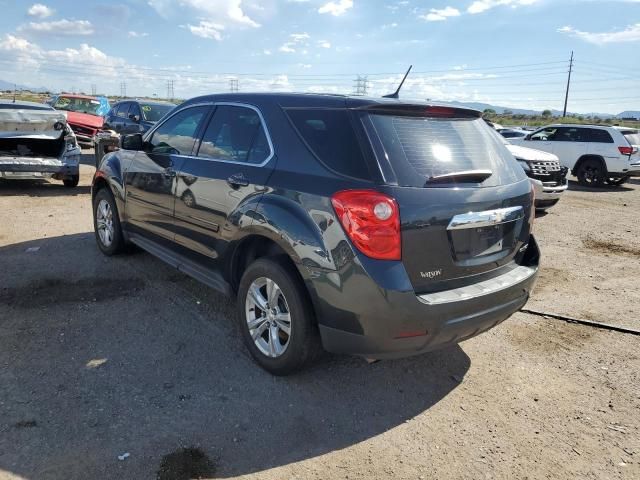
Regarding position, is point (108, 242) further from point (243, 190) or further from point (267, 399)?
point (267, 399)

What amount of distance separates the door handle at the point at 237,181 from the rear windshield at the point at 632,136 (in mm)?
14325

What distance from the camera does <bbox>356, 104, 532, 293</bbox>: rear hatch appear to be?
108 inches

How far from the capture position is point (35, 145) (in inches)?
371

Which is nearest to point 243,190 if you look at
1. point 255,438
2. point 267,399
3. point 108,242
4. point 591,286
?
point 267,399

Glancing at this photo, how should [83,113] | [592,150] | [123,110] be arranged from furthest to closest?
[83,113] → [592,150] → [123,110]

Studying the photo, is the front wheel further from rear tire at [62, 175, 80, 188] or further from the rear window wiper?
rear tire at [62, 175, 80, 188]

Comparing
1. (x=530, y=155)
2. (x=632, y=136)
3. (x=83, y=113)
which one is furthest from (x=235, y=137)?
(x=83, y=113)

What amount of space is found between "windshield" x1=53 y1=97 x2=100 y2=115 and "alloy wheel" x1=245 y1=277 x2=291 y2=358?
17132mm

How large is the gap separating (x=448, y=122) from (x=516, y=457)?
2033mm

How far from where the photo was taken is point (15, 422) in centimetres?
272

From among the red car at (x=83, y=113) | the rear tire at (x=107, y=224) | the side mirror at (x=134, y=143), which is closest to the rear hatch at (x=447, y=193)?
the side mirror at (x=134, y=143)

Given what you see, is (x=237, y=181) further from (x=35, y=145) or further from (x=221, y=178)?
(x=35, y=145)

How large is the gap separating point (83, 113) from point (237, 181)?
16.1m

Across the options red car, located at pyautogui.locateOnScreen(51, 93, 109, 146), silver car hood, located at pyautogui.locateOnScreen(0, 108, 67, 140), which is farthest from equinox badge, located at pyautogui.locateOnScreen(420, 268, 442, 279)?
red car, located at pyautogui.locateOnScreen(51, 93, 109, 146)
